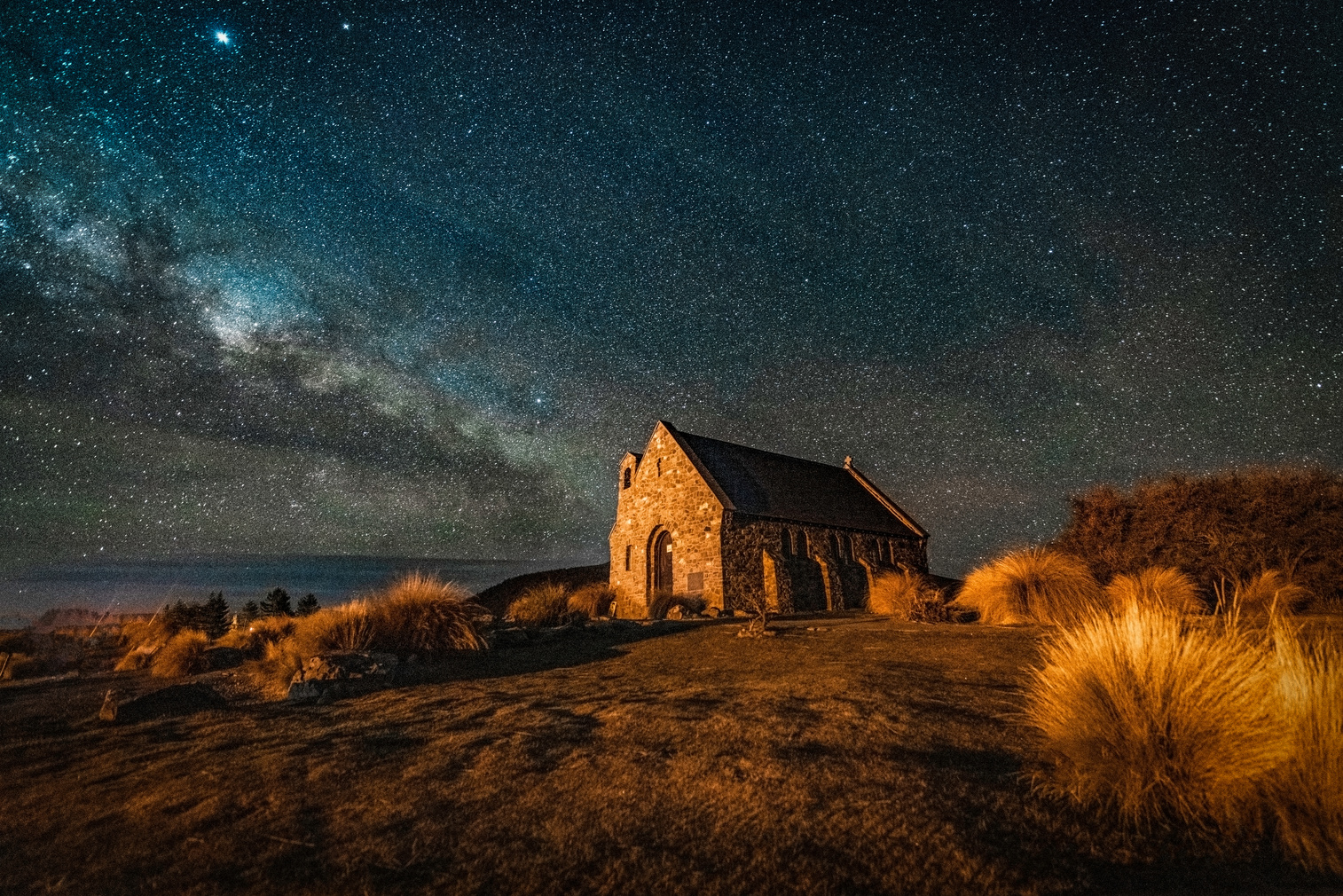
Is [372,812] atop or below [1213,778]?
below

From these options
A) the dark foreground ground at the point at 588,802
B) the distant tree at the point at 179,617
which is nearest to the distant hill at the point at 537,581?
the distant tree at the point at 179,617

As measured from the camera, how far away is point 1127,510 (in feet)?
60.2

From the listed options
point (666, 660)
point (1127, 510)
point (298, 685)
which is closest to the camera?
point (298, 685)

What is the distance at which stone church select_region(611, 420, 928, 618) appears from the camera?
2380 cm

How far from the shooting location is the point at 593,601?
22906 mm

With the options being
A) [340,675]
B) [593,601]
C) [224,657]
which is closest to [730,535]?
[593,601]

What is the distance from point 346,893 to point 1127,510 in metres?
21.9

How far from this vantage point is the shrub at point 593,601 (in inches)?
851

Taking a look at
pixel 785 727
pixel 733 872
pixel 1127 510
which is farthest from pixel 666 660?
pixel 1127 510

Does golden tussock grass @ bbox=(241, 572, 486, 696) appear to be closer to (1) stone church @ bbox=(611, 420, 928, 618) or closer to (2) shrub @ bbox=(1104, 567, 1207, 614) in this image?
(1) stone church @ bbox=(611, 420, 928, 618)

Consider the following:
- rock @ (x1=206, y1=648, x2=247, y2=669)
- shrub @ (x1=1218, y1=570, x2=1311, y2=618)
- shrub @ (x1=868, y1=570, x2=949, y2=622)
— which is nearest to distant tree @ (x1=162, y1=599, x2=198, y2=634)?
rock @ (x1=206, y1=648, x2=247, y2=669)

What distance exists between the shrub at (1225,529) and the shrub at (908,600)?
17.8 feet

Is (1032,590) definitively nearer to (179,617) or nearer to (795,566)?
(795,566)

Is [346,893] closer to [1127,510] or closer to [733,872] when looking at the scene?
[733,872]
